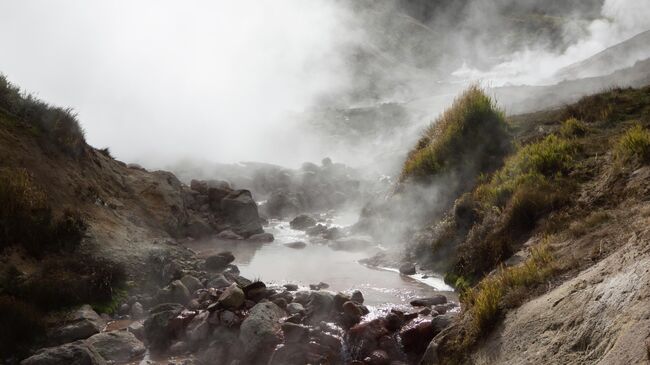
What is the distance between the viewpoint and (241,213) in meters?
20.3

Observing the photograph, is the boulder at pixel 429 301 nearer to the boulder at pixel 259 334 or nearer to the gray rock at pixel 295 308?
the gray rock at pixel 295 308

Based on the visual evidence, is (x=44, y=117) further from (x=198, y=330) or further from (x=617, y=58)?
(x=617, y=58)

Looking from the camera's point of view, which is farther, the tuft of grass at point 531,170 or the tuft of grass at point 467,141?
the tuft of grass at point 467,141

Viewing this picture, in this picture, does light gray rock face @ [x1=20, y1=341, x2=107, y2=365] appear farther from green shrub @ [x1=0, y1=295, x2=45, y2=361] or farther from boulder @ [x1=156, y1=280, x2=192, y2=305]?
boulder @ [x1=156, y1=280, x2=192, y2=305]

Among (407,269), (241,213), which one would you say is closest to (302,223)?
(241,213)

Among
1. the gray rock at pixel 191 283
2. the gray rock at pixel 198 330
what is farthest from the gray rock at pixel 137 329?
the gray rock at pixel 191 283

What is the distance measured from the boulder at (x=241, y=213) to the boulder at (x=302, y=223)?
5.26 ft

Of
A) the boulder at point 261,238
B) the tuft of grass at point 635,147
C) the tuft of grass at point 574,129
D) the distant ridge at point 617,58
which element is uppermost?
the distant ridge at point 617,58

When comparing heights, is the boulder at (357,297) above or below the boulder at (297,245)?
below

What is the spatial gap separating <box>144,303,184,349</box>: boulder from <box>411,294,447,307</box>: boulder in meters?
4.34

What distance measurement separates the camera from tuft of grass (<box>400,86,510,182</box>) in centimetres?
1417

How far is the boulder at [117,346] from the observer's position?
833 cm

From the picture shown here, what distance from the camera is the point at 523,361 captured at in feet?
17.3

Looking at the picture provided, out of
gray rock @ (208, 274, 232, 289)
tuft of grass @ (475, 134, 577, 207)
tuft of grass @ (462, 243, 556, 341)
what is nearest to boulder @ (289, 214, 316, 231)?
gray rock @ (208, 274, 232, 289)
